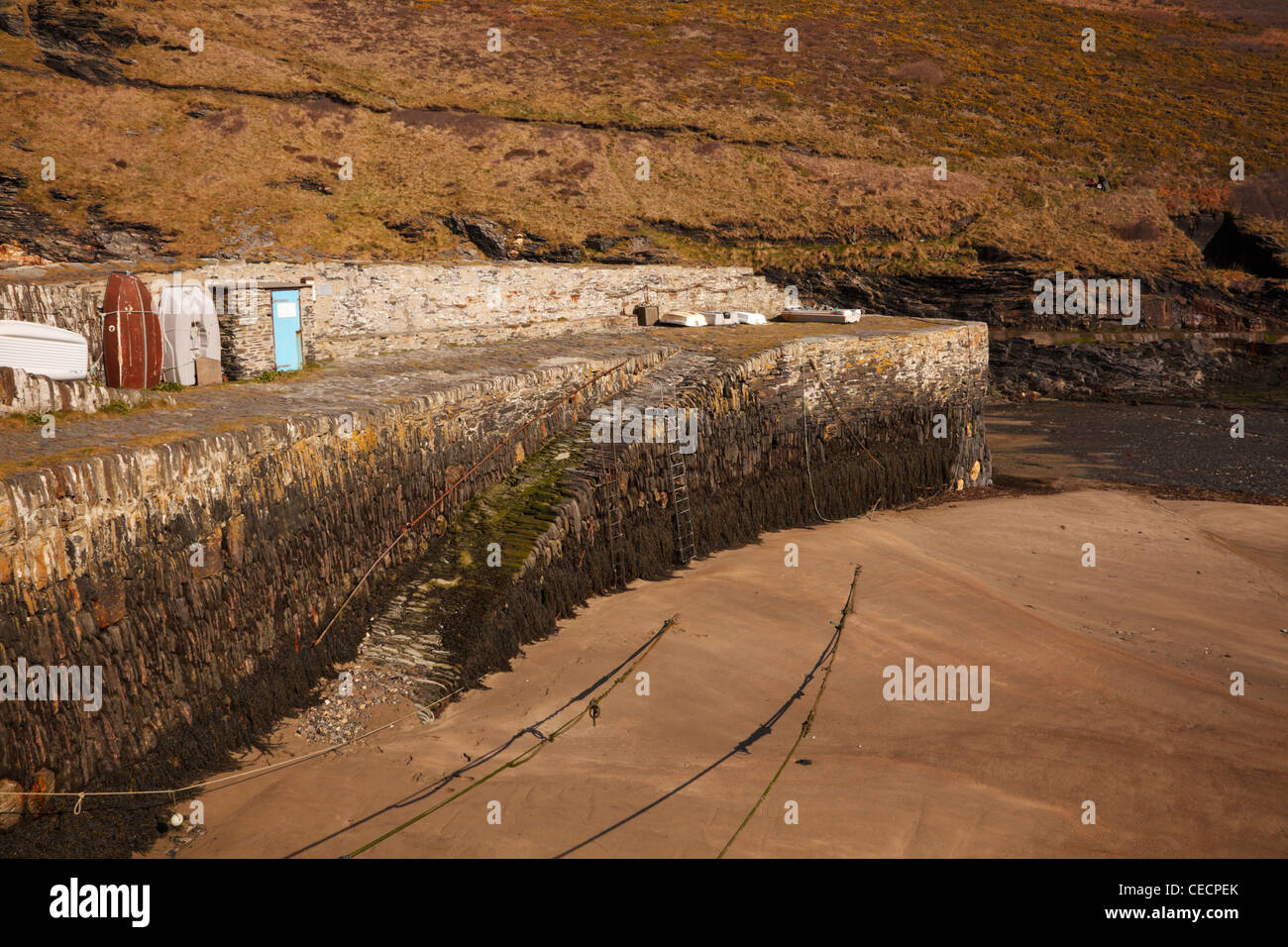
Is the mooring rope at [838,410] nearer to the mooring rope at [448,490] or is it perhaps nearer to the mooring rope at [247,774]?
the mooring rope at [448,490]

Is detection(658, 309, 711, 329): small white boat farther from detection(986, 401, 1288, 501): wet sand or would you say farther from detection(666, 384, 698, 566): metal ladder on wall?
detection(986, 401, 1288, 501): wet sand

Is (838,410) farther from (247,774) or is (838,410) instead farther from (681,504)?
(247,774)

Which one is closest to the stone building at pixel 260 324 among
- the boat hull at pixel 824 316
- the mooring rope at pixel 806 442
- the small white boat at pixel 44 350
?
the small white boat at pixel 44 350

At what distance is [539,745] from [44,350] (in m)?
7.36


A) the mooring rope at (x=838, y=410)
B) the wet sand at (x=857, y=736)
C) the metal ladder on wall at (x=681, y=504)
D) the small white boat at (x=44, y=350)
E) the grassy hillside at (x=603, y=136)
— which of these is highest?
the grassy hillside at (x=603, y=136)

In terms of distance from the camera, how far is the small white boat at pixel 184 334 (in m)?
13.1

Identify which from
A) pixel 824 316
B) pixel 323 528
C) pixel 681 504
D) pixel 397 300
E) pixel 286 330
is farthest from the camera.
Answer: pixel 824 316

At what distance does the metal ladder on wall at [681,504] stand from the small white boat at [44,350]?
8353 mm

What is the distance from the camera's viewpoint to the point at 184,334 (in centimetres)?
1323

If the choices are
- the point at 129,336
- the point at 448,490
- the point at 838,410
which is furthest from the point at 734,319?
the point at 129,336

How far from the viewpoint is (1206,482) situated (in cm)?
2144

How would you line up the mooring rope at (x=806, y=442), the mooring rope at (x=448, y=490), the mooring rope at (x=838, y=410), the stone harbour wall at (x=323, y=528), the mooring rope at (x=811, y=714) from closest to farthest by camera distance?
the stone harbour wall at (x=323, y=528) → the mooring rope at (x=811, y=714) → the mooring rope at (x=448, y=490) → the mooring rope at (x=806, y=442) → the mooring rope at (x=838, y=410)

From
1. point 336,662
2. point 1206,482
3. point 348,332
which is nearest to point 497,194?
point 348,332

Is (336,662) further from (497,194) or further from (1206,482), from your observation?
(497,194)
